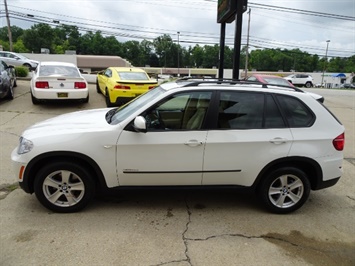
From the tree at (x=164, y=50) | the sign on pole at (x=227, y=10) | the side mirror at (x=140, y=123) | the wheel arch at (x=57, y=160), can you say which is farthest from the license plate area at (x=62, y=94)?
the tree at (x=164, y=50)

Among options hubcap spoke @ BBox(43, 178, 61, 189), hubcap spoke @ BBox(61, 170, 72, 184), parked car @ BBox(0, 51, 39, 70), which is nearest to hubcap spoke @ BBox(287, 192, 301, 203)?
hubcap spoke @ BBox(61, 170, 72, 184)

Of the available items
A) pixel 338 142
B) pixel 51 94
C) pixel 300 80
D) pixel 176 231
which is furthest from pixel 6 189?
pixel 300 80

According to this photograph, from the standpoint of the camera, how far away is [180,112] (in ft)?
12.9

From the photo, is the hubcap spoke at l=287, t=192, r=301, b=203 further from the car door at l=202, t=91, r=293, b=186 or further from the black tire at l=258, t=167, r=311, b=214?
the car door at l=202, t=91, r=293, b=186

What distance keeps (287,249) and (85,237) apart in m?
2.19

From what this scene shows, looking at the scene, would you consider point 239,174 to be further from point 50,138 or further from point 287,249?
point 50,138

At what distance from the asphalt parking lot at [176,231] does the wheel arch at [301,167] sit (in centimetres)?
47

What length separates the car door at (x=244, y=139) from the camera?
365 centimetres

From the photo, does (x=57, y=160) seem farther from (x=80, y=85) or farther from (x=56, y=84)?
(x=80, y=85)

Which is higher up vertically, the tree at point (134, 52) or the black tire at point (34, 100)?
the tree at point (134, 52)

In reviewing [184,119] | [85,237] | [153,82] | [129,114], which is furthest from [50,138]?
[153,82]

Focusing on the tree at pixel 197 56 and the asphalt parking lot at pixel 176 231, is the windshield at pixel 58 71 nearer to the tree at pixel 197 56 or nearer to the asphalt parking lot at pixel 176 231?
the asphalt parking lot at pixel 176 231

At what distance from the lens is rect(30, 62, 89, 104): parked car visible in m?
9.37

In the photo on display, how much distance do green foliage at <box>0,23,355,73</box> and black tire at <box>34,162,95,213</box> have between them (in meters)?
77.6
